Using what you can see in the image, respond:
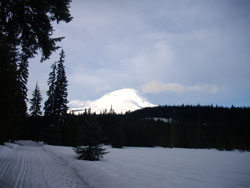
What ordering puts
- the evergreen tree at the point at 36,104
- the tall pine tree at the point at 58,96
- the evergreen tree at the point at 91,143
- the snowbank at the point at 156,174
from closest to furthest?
1. the snowbank at the point at 156,174
2. the evergreen tree at the point at 91,143
3. the tall pine tree at the point at 58,96
4. the evergreen tree at the point at 36,104

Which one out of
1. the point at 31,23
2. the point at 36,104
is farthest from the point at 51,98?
the point at 31,23

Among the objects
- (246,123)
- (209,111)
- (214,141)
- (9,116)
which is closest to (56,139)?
(9,116)

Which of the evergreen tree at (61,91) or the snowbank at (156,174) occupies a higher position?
the evergreen tree at (61,91)

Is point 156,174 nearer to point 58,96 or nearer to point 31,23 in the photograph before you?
point 31,23

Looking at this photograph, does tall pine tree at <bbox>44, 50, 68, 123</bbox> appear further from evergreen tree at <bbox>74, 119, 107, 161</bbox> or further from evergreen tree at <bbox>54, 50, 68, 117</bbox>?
evergreen tree at <bbox>74, 119, 107, 161</bbox>

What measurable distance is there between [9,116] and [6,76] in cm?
246

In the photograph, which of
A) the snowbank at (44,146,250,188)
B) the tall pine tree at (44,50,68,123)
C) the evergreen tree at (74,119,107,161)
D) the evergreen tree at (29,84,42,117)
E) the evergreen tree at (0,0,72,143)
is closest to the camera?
the evergreen tree at (0,0,72,143)

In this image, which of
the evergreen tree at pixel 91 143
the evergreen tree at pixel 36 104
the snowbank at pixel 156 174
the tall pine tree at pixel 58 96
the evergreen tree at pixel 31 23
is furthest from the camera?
the evergreen tree at pixel 36 104

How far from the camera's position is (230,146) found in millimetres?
65062

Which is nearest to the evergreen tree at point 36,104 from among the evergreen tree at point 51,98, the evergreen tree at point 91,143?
the evergreen tree at point 51,98

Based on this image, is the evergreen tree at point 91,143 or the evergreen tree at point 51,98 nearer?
the evergreen tree at point 91,143

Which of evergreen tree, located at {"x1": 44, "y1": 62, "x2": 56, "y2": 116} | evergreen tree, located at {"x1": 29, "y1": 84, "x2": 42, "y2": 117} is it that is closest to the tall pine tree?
evergreen tree, located at {"x1": 44, "y1": 62, "x2": 56, "y2": 116}

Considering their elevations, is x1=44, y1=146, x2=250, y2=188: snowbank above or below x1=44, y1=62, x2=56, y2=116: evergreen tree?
below

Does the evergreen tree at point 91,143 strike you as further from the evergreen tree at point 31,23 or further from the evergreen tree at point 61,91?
the evergreen tree at point 61,91
